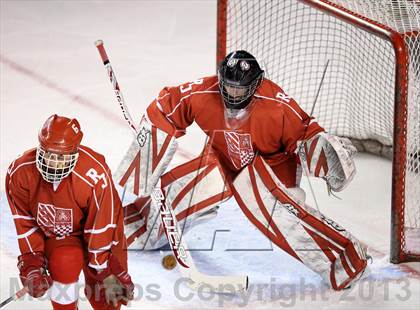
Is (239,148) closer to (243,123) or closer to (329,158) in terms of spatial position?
(243,123)

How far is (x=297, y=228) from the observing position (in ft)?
12.4

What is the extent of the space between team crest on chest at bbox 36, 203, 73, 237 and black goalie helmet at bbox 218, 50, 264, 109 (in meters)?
0.67

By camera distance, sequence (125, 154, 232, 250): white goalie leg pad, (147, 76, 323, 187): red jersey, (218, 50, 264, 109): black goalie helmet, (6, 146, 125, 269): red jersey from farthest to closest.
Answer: (125, 154, 232, 250): white goalie leg pad, (147, 76, 323, 187): red jersey, (218, 50, 264, 109): black goalie helmet, (6, 146, 125, 269): red jersey

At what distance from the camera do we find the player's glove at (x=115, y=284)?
128 inches

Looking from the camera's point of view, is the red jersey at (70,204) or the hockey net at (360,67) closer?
the red jersey at (70,204)

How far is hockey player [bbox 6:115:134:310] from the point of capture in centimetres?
320

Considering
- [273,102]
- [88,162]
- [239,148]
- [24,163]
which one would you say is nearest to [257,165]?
[239,148]

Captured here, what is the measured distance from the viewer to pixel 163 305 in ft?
12.0

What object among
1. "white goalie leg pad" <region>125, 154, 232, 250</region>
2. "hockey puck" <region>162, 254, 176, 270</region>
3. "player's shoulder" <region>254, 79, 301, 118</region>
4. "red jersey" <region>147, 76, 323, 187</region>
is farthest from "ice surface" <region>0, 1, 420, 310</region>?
"player's shoulder" <region>254, 79, 301, 118</region>

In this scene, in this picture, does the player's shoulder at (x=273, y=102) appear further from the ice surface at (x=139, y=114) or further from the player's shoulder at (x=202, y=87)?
the ice surface at (x=139, y=114)

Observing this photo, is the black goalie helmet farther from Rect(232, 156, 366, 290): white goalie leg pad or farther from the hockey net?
the hockey net

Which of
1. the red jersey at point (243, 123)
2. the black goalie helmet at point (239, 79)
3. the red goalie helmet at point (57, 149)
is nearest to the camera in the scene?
the red goalie helmet at point (57, 149)

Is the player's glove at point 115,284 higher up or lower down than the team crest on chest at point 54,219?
lower down

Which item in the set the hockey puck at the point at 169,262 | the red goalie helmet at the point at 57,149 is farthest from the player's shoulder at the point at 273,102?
the red goalie helmet at the point at 57,149
